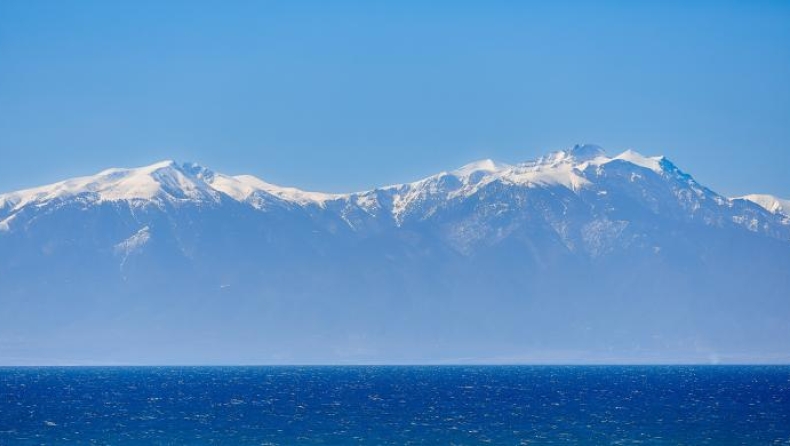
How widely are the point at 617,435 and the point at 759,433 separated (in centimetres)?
1443

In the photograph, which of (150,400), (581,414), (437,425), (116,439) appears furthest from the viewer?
(150,400)

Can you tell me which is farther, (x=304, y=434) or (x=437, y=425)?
(x=437, y=425)

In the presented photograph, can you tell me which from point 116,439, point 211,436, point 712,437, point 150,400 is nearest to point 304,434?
point 211,436

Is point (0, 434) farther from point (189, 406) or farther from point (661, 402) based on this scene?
point (661, 402)

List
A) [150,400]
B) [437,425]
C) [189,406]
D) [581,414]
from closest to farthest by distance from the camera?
1. [437,425]
2. [581,414]
3. [189,406]
4. [150,400]

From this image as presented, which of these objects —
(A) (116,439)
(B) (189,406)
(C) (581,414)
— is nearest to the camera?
(A) (116,439)

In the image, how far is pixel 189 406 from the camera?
181 m

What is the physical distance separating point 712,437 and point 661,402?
59.2m

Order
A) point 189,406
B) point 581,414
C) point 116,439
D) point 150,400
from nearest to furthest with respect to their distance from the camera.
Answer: point 116,439, point 581,414, point 189,406, point 150,400

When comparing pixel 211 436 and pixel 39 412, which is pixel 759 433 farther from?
pixel 39 412

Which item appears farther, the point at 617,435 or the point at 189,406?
the point at 189,406

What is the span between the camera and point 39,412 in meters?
168

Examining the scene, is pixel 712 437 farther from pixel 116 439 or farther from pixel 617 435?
pixel 116 439

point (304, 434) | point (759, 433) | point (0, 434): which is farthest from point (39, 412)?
point (759, 433)
